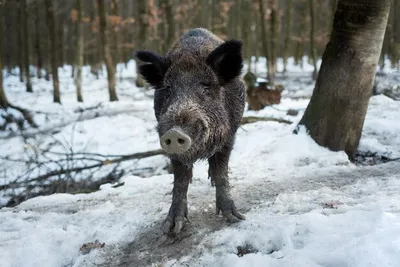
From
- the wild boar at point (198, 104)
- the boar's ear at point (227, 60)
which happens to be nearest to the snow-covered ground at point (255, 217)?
the wild boar at point (198, 104)

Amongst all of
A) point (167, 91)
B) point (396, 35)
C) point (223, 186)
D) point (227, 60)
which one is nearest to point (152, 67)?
point (167, 91)

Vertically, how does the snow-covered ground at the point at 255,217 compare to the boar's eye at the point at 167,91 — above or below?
below

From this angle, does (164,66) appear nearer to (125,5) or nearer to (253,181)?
(253,181)

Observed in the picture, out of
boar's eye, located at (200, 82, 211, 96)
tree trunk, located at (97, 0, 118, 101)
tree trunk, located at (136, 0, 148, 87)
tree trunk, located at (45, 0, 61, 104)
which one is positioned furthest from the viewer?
tree trunk, located at (136, 0, 148, 87)

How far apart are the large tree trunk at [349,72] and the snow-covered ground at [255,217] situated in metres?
0.30

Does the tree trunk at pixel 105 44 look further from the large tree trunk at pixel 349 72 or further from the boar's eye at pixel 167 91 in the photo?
the boar's eye at pixel 167 91

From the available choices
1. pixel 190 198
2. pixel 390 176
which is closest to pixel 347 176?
pixel 390 176

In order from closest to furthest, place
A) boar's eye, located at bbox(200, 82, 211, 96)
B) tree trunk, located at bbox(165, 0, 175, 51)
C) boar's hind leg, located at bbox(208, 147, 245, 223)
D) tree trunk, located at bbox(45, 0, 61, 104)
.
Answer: boar's eye, located at bbox(200, 82, 211, 96) → boar's hind leg, located at bbox(208, 147, 245, 223) → tree trunk, located at bbox(45, 0, 61, 104) → tree trunk, located at bbox(165, 0, 175, 51)

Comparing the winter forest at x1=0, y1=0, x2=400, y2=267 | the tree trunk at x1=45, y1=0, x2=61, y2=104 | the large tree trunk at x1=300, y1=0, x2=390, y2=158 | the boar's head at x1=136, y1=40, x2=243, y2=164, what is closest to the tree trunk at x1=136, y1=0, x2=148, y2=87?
the tree trunk at x1=45, y1=0, x2=61, y2=104

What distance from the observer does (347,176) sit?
15.4 ft

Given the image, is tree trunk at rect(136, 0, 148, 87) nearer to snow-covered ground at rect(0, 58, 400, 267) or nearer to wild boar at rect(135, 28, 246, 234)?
snow-covered ground at rect(0, 58, 400, 267)

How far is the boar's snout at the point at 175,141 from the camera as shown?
275 cm

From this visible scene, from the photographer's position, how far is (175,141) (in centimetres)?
275

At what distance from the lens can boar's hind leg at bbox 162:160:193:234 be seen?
356 cm
